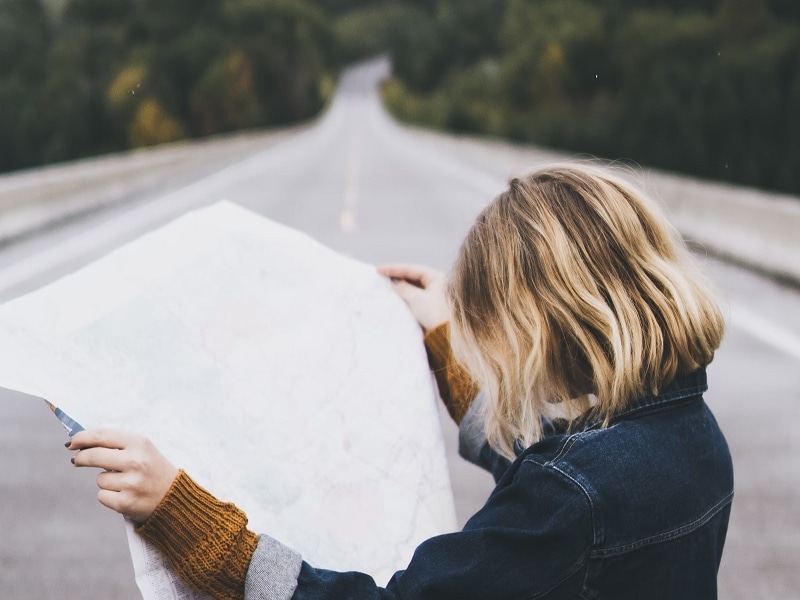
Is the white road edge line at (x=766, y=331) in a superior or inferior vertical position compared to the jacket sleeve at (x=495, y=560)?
inferior

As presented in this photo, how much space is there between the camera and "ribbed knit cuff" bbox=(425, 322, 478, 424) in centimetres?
203

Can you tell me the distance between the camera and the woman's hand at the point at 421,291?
6.82 feet

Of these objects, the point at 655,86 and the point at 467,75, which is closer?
the point at 655,86

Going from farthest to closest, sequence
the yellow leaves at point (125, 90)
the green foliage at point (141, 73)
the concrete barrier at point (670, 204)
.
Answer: the yellow leaves at point (125, 90)
the green foliage at point (141, 73)
the concrete barrier at point (670, 204)

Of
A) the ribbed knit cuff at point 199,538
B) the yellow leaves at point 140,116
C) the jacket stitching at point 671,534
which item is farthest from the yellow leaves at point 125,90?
the jacket stitching at point 671,534

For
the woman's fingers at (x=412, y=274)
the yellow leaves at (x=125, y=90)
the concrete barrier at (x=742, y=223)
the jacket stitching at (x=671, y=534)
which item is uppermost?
the woman's fingers at (x=412, y=274)

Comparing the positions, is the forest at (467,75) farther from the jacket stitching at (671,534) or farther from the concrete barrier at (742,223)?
the jacket stitching at (671,534)

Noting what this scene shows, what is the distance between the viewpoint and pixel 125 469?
4.47 ft

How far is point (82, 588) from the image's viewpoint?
3473 millimetres

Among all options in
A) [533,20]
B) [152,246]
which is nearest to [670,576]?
[152,246]

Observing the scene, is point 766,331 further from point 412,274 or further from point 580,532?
point 580,532

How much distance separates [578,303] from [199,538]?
2.30ft

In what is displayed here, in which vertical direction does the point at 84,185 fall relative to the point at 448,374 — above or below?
below

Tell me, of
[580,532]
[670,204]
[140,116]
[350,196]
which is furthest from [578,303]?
[140,116]
